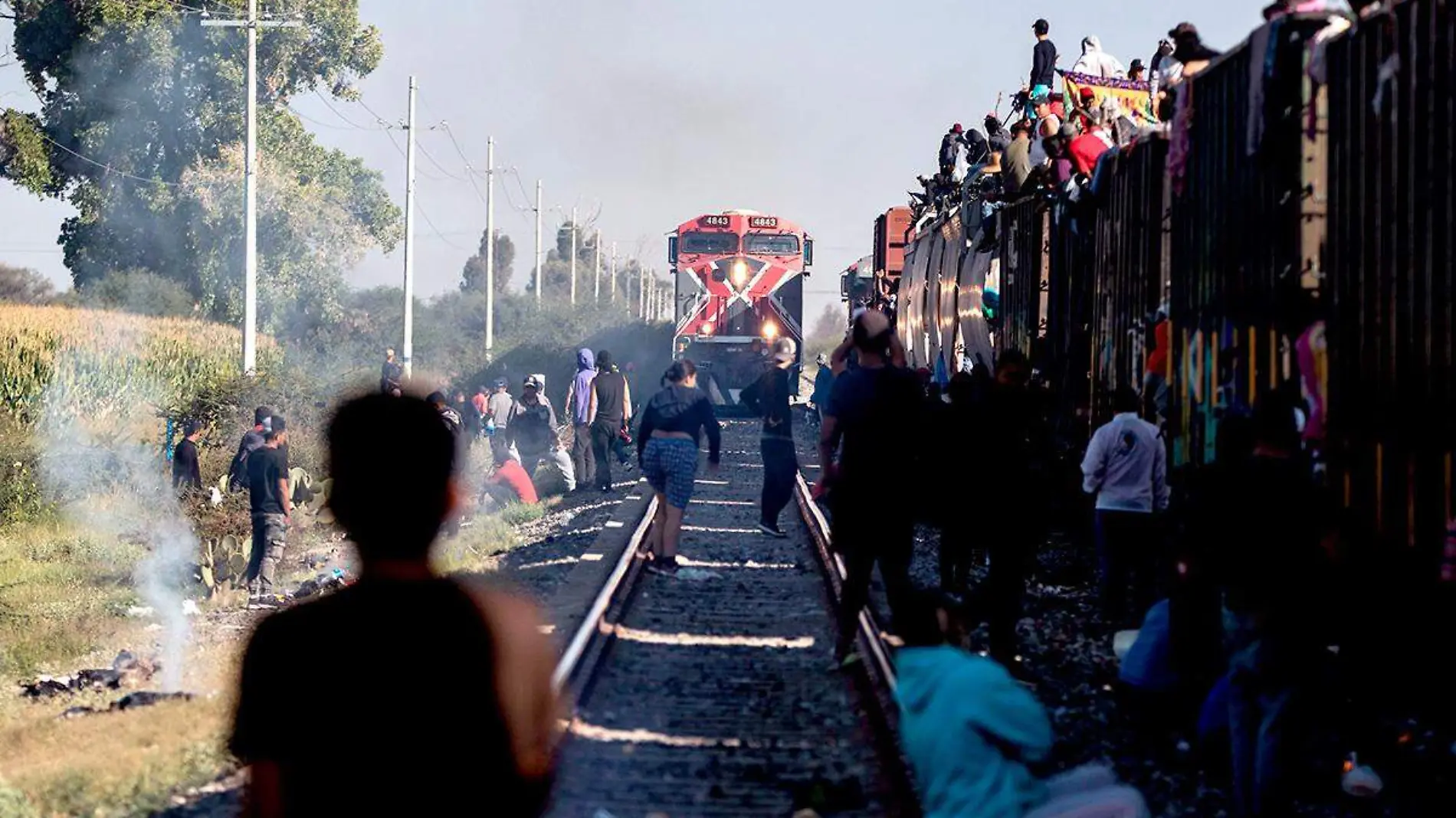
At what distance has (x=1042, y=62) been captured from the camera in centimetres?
1781

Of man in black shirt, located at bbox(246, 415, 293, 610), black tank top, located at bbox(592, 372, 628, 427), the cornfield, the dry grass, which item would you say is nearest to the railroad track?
man in black shirt, located at bbox(246, 415, 293, 610)

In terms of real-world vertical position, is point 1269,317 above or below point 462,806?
above

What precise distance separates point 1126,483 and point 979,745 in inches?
220

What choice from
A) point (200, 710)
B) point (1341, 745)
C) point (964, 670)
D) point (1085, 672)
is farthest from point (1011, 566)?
point (200, 710)

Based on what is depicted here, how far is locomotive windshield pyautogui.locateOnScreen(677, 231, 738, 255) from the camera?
3759 centimetres

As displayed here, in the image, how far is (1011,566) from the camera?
28.8 feet

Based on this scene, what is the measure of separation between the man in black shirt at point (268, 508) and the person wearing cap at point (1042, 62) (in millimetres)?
8435

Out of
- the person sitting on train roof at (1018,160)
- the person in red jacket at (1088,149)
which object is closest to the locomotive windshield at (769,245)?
the person sitting on train roof at (1018,160)

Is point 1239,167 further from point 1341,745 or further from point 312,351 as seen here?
point 312,351

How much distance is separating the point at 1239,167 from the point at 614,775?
5205 mm

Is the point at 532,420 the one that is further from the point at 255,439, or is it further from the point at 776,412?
the point at 776,412

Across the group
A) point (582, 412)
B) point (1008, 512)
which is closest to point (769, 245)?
point (582, 412)

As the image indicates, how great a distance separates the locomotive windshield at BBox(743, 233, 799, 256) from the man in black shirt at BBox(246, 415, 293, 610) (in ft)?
77.6

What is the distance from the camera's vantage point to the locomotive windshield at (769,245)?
3784cm
